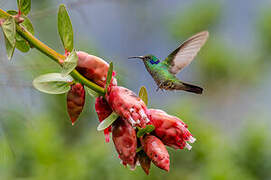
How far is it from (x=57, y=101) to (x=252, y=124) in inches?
Result: 47.0

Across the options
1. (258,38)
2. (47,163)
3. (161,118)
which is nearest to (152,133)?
(161,118)

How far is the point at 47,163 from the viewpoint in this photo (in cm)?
188

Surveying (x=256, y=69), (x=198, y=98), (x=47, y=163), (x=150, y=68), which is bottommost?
(x=198, y=98)

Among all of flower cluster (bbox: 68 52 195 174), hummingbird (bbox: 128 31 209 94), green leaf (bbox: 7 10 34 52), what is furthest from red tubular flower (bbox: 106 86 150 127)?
hummingbird (bbox: 128 31 209 94)

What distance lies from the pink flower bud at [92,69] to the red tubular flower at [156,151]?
10 cm

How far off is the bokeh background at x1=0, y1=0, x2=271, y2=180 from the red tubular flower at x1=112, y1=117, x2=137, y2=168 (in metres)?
0.27

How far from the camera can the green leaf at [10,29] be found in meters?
0.42

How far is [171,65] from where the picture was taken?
81 centimetres

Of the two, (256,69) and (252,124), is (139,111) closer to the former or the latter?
(252,124)

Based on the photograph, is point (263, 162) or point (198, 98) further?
point (198, 98)

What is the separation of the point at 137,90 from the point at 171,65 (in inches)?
69.9

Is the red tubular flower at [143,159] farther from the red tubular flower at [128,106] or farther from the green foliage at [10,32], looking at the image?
the green foliage at [10,32]

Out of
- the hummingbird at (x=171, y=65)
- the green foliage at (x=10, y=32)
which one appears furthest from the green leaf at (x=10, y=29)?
the hummingbird at (x=171, y=65)

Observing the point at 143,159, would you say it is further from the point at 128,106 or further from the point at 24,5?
the point at 24,5
